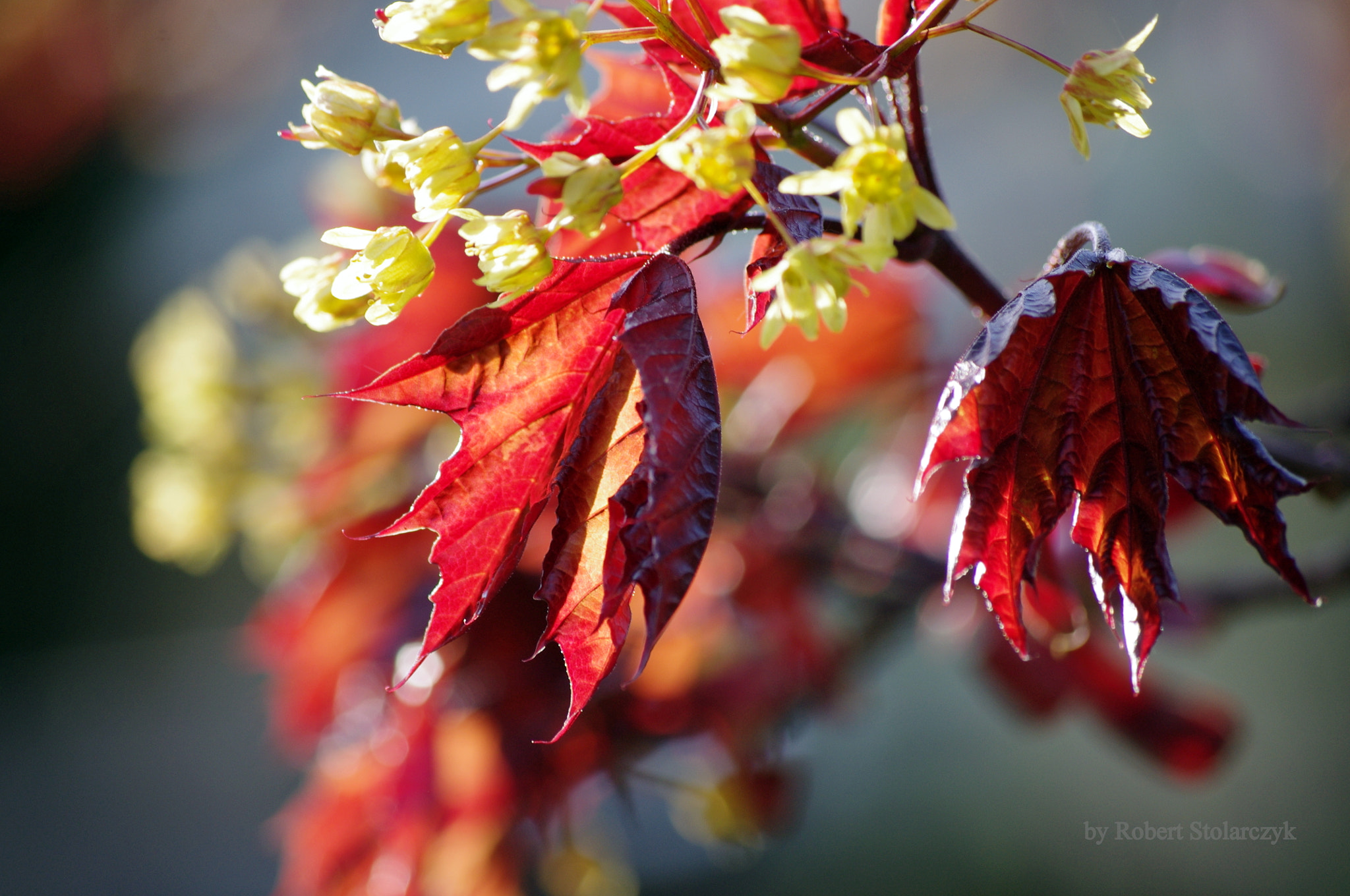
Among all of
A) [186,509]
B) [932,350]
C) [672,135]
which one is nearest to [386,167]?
[672,135]

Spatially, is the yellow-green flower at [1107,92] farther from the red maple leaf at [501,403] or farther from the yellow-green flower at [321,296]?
the yellow-green flower at [321,296]

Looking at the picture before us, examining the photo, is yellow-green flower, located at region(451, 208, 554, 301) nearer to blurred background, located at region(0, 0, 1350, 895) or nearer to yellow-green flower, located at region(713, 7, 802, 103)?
yellow-green flower, located at region(713, 7, 802, 103)

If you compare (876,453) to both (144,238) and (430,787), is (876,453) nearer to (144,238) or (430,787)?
(430,787)

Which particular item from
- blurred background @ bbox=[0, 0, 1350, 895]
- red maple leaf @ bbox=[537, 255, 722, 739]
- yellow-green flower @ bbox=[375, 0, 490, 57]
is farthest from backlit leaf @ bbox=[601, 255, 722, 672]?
blurred background @ bbox=[0, 0, 1350, 895]

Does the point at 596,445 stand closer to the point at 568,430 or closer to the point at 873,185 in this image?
the point at 568,430

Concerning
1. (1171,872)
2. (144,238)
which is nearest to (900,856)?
(1171,872)

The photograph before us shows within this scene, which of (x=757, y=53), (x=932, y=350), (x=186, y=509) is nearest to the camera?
(x=757, y=53)
